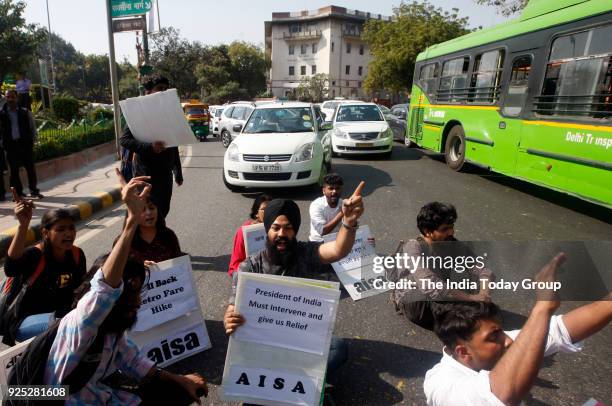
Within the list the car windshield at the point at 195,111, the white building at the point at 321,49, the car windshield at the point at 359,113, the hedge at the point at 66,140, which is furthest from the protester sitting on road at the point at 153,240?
the white building at the point at 321,49

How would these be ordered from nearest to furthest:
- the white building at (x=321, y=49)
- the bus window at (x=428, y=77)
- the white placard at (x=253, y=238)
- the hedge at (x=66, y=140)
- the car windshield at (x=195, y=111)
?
the white placard at (x=253, y=238), the hedge at (x=66, y=140), the bus window at (x=428, y=77), the car windshield at (x=195, y=111), the white building at (x=321, y=49)

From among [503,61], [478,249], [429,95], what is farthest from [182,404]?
[429,95]

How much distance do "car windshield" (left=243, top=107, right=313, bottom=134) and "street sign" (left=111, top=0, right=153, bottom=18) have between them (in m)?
3.81

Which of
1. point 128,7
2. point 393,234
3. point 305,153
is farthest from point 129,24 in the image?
point 393,234

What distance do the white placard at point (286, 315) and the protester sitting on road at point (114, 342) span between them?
15.5 inches

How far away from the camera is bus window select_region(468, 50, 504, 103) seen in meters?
8.23

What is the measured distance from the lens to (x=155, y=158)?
3.94 meters

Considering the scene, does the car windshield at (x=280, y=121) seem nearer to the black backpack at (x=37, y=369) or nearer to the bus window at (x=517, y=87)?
the bus window at (x=517, y=87)

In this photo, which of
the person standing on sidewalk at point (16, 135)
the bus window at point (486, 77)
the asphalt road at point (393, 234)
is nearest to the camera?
the asphalt road at point (393, 234)

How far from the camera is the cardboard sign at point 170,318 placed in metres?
2.74

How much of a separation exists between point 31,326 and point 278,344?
1.54 meters

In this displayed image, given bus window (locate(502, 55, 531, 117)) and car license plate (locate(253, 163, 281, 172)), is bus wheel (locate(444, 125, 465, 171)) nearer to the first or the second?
bus window (locate(502, 55, 531, 117))

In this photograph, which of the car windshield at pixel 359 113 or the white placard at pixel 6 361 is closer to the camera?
the white placard at pixel 6 361

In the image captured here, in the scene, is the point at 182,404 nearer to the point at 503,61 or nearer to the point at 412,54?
the point at 503,61
